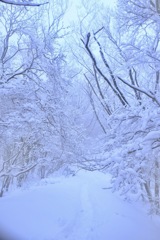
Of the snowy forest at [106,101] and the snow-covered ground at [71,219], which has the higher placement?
the snowy forest at [106,101]

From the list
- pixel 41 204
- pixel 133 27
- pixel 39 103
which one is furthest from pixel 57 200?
pixel 133 27

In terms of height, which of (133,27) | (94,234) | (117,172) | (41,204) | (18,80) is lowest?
(94,234)

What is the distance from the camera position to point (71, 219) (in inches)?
357

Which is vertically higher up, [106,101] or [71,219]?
[106,101]

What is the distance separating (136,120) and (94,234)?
4.10 metres

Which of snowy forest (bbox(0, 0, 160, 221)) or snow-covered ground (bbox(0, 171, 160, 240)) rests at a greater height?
snowy forest (bbox(0, 0, 160, 221))

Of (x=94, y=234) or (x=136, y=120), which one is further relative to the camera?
(x=94, y=234)

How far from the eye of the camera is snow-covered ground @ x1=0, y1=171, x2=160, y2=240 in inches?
303

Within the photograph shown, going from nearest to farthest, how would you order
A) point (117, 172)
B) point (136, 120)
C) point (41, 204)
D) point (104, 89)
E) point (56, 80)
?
point (117, 172), point (136, 120), point (56, 80), point (41, 204), point (104, 89)

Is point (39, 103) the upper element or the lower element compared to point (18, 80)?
lower

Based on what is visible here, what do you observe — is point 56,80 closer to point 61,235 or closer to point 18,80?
point 18,80

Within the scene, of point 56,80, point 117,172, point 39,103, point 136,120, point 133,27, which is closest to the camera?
point 117,172

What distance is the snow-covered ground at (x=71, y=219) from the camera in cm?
768

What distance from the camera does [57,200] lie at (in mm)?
11016
